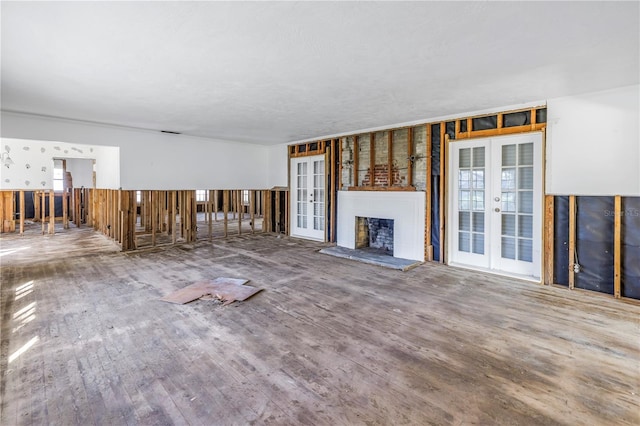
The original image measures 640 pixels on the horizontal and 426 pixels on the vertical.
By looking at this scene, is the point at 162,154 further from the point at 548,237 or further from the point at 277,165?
A: the point at 548,237

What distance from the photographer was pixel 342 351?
2.60 meters

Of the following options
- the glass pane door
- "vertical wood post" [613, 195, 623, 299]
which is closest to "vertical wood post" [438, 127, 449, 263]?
"vertical wood post" [613, 195, 623, 299]

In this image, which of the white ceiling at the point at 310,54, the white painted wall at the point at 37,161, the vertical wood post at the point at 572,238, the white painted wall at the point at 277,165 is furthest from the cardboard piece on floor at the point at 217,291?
the white painted wall at the point at 37,161

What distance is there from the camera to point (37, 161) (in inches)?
352

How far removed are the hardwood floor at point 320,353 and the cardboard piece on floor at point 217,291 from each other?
18 centimetres

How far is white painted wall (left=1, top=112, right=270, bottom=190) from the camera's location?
5.58 meters

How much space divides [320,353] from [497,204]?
390 centimetres

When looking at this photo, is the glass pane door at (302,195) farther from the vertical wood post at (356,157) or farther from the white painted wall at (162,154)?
the vertical wood post at (356,157)

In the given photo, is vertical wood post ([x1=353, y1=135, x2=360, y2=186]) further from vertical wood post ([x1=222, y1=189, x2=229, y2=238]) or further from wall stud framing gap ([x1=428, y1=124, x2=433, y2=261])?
vertical wood post ([x1=222, y1=189, x2=229, y2=238])

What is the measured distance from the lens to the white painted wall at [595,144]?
3730mm

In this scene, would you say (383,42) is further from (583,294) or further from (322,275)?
(583,294)

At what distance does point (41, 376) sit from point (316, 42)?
3360 mm

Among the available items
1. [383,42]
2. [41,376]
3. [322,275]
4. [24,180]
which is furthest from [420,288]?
[24,180]

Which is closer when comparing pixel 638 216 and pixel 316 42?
pixel 316 42
